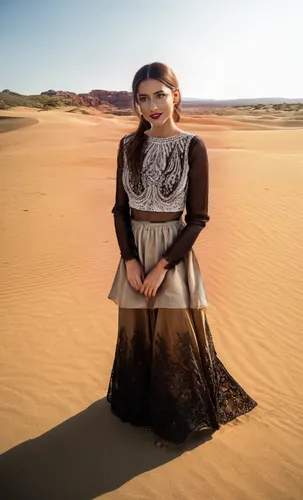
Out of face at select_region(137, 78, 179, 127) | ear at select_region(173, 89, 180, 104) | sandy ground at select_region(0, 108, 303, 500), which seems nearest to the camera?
face at select_region(137, 78, 179, 127)

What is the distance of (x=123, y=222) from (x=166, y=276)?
0.40 meters

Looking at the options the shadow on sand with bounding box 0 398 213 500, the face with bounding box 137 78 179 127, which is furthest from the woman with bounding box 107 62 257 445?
the shadow on sand with bounding box 0 398 213 500

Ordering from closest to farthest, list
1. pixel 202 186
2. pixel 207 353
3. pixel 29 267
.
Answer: pixel 202 186 → pixel 207 353 → pixel 29 267

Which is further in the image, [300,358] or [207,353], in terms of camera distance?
[300,358]

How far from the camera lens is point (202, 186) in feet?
6.93

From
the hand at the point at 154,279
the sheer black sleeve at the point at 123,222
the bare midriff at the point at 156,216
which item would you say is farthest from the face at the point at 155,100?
the hand at the point at 154,279

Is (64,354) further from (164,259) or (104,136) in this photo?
(104,136)

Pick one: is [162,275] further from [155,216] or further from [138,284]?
[155,216]

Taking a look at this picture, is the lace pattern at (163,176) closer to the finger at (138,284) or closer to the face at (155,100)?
the face at (155,100)

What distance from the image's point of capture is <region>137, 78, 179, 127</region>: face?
6.68ft

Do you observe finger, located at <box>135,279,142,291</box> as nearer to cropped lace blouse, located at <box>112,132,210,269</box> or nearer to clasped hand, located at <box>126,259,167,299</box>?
clasped hand, located at <box>126,259,167,299</box>

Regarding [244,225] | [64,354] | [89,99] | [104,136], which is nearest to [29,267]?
[64,354]

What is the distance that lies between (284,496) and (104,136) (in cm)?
2248

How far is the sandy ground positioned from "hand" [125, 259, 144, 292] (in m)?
1.12
